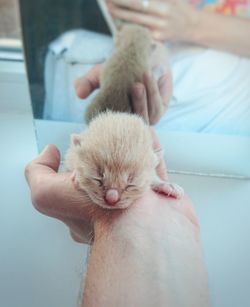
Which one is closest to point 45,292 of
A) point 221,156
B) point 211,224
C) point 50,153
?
point 50,153

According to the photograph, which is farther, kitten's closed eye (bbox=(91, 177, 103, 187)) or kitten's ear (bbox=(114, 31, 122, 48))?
kitten's ear (bbox=(114, 31, 122, 48))

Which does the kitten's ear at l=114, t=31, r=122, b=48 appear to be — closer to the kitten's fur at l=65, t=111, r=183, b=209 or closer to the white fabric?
the white fabric

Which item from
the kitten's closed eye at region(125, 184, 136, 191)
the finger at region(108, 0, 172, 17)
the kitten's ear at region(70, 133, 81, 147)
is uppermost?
the finger at region(108, 0, 172, 17)

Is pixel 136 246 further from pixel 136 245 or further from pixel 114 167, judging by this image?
pixel 114 167

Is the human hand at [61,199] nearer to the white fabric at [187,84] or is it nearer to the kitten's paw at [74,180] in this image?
the kitten's paw at [74,180]

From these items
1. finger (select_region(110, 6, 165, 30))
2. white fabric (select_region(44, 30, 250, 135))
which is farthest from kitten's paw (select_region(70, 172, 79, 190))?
finger (select_region(110, 6, 165, 30))

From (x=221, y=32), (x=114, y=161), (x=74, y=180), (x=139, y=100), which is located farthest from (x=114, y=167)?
(x=221, y=32)
